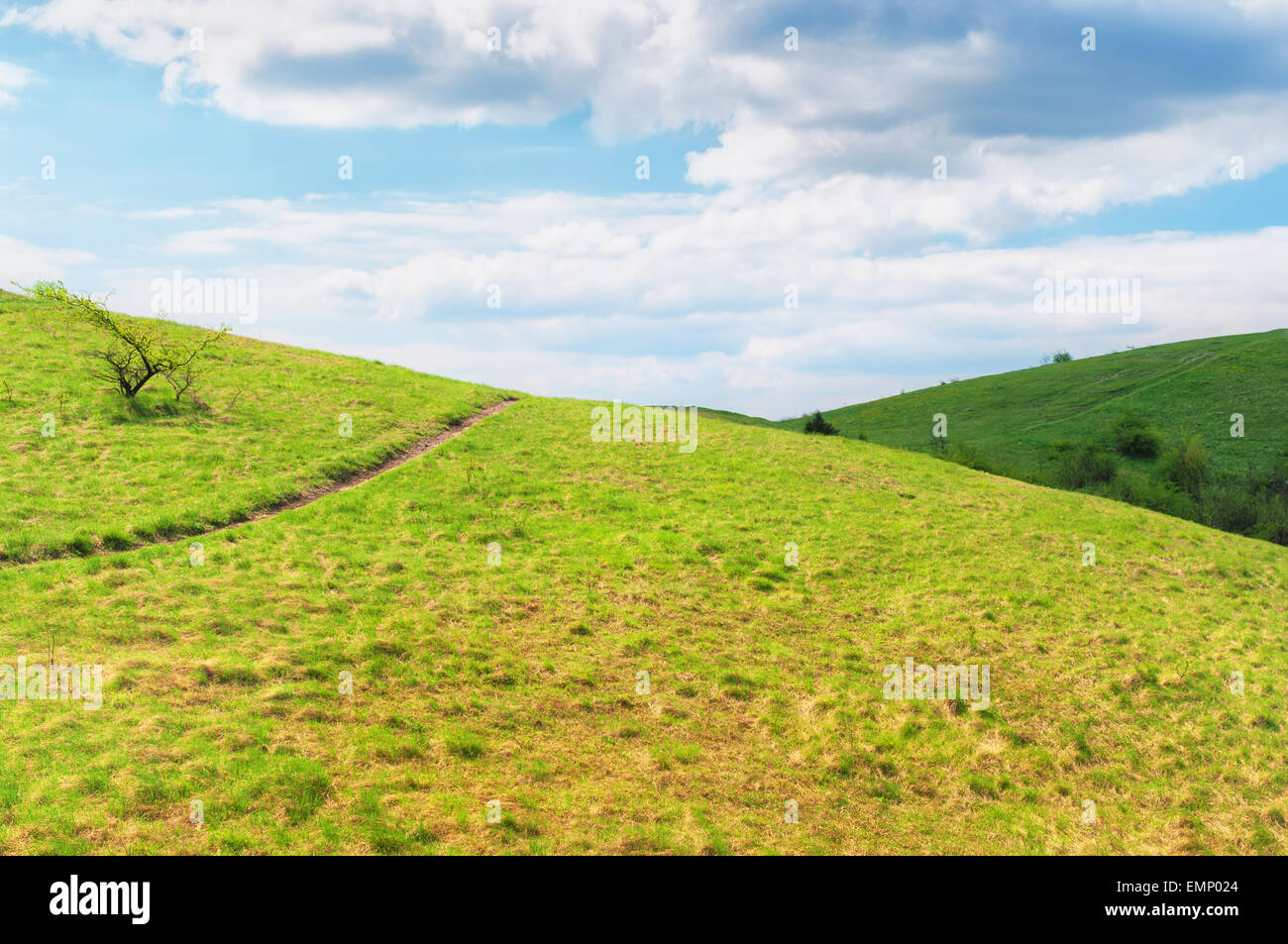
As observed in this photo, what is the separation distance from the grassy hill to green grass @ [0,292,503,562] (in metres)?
0.34

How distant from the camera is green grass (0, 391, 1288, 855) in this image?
10.3 meters

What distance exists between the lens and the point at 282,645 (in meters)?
14.1

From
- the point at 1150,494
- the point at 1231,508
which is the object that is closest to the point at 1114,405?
the point at 1150,494

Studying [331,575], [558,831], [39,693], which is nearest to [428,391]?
[331,575]

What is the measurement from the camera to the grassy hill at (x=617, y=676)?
10.3m

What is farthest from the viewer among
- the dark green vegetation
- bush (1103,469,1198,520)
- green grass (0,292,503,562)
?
the dark green vegetation

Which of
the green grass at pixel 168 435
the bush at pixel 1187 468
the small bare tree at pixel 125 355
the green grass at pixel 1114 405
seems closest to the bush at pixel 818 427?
the green grass at pixel 168 435

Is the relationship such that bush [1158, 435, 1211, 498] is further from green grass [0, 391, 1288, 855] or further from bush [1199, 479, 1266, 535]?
green grass [0, 391, 1288, 855]

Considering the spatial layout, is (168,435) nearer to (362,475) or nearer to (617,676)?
(362,475)

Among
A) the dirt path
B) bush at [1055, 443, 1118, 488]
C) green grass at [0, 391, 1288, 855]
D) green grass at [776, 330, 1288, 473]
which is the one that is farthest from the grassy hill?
green grass at [776, 330, 1288, 473]

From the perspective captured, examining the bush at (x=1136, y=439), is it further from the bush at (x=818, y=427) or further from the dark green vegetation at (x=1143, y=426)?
the bush at (x=818, y=427)

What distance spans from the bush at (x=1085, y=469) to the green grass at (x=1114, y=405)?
2413mm

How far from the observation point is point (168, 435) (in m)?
25.1
